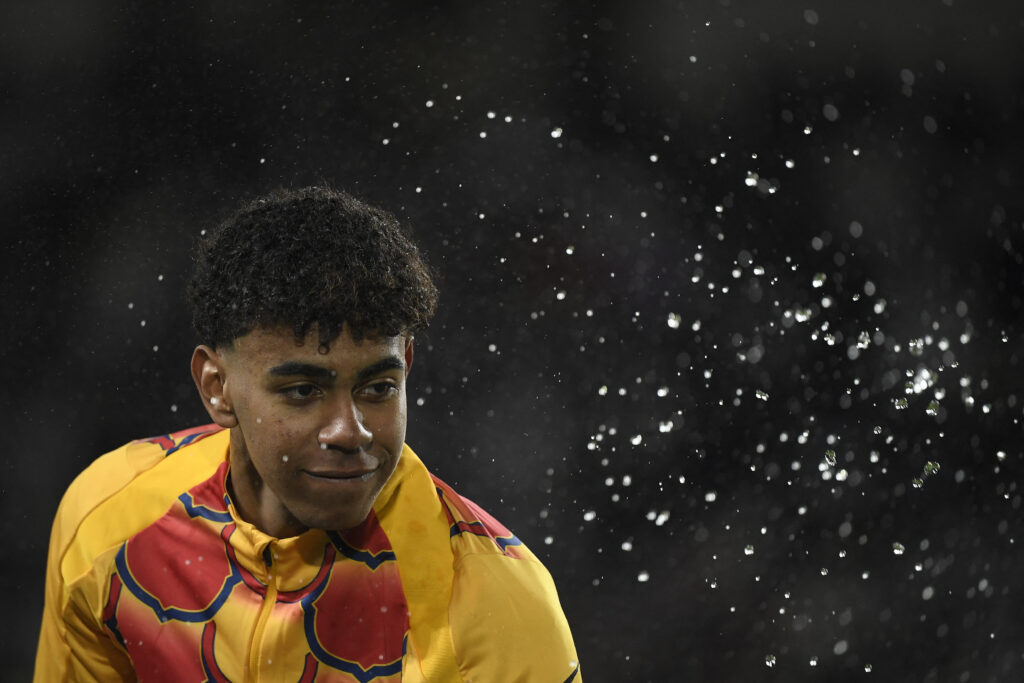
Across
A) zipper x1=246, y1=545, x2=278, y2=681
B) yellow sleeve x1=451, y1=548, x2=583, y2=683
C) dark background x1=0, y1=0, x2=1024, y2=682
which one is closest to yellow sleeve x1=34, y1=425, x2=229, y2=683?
zipper x1=246, y1=545, x2=278, y2=681

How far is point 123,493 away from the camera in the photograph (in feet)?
5.24

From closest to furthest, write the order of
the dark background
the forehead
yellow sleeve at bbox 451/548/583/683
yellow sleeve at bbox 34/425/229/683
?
the forehead → yellow sleeve at bbox 451/548/583/683 → yellow sleeve at bbox 34/425/229/683 → the dark background

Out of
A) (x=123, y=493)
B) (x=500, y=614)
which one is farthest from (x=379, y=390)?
(x=123, y=493)

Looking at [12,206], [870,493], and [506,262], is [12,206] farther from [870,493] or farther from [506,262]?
[870,493]

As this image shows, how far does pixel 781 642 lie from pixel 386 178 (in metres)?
1.55

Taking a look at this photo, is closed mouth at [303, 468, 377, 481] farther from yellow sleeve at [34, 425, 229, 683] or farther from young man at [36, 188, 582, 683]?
yellow sleeve at [34, 425, 229, 683]

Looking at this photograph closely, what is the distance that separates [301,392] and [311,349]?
54mm

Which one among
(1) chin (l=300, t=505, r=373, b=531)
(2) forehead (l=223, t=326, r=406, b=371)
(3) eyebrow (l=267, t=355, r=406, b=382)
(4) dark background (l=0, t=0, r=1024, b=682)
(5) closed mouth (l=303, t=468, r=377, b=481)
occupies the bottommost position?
(1) chin (l=300, t=505, r=373, b=531)

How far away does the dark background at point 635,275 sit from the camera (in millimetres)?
2510

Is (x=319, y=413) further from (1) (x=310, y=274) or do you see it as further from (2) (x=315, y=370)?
(1) (x=310, y=274)

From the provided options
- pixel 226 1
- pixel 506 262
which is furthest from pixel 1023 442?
pixel 226 1

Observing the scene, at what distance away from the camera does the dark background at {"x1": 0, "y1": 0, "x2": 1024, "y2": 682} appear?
251 cm

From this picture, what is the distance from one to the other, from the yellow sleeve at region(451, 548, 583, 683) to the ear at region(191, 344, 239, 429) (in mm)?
345

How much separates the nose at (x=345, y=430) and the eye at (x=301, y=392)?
1.2 inches
